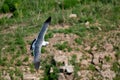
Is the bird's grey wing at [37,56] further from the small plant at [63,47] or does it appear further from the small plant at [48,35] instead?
the small plant at [48,35]

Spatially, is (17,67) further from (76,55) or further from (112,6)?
(112,6)

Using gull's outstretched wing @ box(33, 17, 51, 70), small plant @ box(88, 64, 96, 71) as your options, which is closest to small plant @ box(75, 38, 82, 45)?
small plant @ box(88, 64, 96, 71)

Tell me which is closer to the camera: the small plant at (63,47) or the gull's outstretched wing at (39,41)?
the gull's outstretched wing at (39,41)

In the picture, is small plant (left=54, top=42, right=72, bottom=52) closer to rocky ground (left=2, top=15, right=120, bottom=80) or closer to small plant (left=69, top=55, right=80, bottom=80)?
rocky ground (left=2, top=15, right=120, bottom=80)

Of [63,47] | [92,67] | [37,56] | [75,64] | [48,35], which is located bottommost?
[92,67]

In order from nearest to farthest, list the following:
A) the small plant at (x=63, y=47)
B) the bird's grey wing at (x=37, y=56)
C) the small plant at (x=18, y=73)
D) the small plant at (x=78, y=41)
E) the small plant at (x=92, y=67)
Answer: the bird's grey wing at (x=37, y=56) < the small plant at (x=18, y=73) < the small plant at (x=92, y=67) < the small plant at (x=63, y=47) < the small plant at (x=78, y=41)

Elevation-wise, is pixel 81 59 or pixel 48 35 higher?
pixel 48 35

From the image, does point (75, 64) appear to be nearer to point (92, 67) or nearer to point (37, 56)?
point (92, 67)

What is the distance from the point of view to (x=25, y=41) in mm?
11414

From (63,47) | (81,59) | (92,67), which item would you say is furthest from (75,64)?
(63,47)

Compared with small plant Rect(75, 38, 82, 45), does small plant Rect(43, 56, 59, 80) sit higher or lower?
lower

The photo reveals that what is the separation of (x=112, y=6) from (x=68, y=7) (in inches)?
46.7

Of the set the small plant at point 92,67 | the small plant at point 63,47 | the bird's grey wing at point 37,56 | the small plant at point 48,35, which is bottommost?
the small plant at point 92,67

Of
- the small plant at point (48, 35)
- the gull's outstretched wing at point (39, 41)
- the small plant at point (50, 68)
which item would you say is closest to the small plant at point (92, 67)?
the small plant at point (50, 68)
